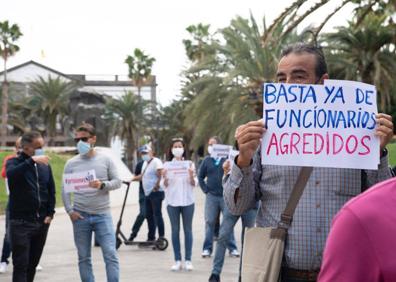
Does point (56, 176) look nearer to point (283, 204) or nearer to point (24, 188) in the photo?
Result: point (24, 188)

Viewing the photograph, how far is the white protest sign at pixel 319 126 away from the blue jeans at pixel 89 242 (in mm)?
4614

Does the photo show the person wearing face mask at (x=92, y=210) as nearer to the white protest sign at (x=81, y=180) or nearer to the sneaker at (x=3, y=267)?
the white protest sign at (x=81, y=180)

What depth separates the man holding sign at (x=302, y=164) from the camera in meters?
3.09

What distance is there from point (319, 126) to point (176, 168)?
8.15m

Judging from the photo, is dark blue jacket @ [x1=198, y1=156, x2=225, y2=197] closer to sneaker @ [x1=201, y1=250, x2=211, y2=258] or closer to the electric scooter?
sneaker @ [x1=201, y1=250, x2=211, y2=258]

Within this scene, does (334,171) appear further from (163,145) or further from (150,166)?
(163,145)

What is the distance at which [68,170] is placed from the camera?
777cm

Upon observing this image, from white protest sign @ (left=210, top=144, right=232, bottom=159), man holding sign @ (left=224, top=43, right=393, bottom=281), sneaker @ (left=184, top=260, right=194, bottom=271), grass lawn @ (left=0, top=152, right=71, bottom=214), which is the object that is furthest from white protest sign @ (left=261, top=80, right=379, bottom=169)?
grass lawn @ (left=0, top=152, right=71, bottom=214)

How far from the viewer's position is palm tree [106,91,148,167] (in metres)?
64.9

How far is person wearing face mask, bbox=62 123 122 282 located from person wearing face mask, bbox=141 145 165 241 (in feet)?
16.0

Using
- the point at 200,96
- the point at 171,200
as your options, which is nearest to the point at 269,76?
the point at 200,96

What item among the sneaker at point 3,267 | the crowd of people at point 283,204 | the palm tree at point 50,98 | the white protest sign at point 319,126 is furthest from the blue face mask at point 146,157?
the palm tree at point 50,98

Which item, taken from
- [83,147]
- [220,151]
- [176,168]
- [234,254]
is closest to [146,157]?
[176,168]

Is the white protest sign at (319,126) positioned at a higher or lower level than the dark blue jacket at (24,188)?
higher
